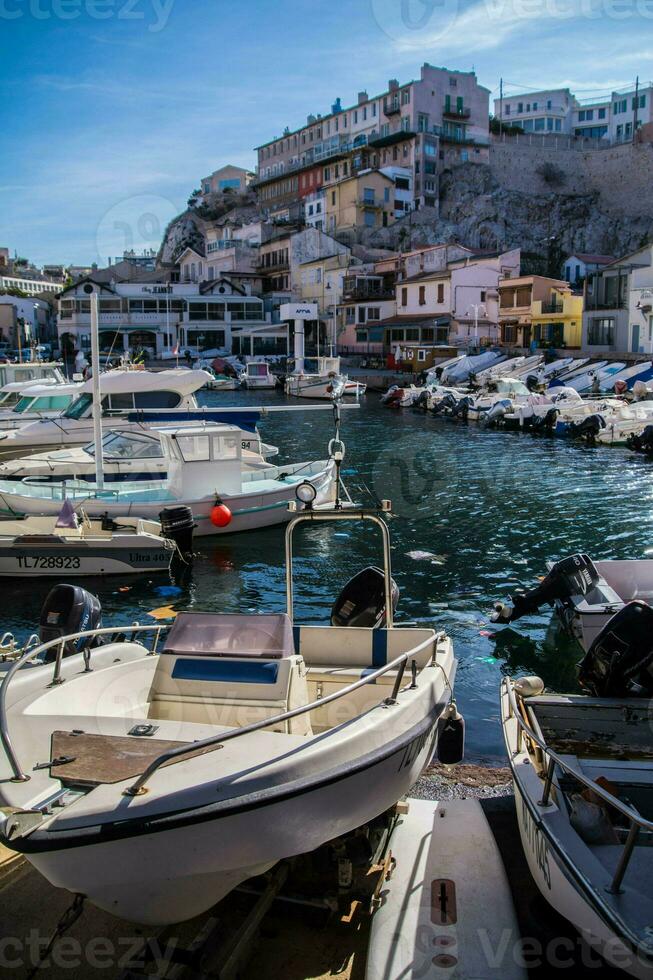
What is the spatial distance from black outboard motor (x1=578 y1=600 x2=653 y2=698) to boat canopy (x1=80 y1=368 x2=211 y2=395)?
16.8 m

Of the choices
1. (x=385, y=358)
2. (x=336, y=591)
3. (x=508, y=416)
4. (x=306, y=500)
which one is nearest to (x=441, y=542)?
(x=336, y=591)

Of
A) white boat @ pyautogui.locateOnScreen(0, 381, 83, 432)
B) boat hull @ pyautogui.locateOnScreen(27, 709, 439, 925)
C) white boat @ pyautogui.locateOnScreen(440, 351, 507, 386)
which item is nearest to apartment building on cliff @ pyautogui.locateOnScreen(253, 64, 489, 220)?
white boat @ pyautogui.locateOnScreen(440, 351, 507, 386)

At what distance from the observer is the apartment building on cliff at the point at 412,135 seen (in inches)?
3369

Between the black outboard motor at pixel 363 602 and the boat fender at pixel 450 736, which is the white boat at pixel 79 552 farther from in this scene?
the boat fender at pixel 450 736

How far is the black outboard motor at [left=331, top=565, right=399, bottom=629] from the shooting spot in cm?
848

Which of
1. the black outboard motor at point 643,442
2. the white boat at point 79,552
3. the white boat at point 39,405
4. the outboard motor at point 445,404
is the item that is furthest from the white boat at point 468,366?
the white boat at point 79,552

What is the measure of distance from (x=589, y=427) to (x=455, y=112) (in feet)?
229

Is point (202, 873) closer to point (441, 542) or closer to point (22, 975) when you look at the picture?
point (22, 975)

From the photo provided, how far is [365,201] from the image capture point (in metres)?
82.1

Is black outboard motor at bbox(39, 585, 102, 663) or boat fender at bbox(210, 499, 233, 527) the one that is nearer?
black outboard motor at bbox(39, 585, 102, 663)

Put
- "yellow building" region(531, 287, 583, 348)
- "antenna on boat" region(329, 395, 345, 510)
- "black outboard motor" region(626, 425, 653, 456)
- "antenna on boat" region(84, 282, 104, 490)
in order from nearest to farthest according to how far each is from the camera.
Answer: "antenna on boat" region(329, 395, 345, 510), "antenna on boat" region(84, 282, 104, 490), "black outboard motor" region(626, 425, 653, 456), "yellow building" region(531, 287, 583, 348)

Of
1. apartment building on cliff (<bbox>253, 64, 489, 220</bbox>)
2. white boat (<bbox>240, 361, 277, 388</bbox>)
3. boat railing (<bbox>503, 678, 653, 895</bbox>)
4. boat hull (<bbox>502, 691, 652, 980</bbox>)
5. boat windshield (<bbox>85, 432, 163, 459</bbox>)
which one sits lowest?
boat hull (<bbox>502, 691, 652, 980</bbox>)

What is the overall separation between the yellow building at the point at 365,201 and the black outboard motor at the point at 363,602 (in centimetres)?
Result: 7889

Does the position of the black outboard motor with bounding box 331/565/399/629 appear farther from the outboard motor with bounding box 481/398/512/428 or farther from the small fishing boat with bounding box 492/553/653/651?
the outboard motor with bounding box 481/398/512/428
